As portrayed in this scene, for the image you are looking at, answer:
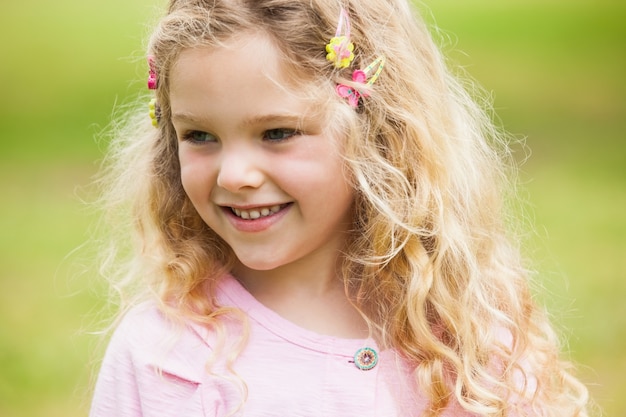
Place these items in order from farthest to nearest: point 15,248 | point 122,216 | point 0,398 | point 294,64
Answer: point 15,248, point 0,398, point 122,216, point 294,64

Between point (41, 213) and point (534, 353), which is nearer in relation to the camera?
point (534, 353)

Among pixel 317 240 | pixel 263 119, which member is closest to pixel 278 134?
pixel 263 119

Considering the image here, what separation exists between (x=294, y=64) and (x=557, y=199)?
4.58m

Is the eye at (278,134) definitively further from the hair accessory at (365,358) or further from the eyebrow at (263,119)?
the hair accessory at (365,358)

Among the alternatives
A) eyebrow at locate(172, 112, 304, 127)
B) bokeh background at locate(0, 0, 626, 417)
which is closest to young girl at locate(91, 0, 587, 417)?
eyebrow at locate(172, 112, 304, 127)

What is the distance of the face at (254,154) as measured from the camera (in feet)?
7.14

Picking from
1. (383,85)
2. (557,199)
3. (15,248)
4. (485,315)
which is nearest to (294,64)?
(383,85)

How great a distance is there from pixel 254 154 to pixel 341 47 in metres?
0.32

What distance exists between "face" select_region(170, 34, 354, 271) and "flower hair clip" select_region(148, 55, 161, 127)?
15 centimetres

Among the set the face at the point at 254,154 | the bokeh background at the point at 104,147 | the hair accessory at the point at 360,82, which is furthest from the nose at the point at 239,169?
the bokeh background at the point at 104,147

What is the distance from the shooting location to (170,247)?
8.48 ft

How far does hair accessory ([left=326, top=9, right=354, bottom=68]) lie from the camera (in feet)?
7.57

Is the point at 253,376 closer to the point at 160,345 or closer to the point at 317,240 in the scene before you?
the point at 160,345

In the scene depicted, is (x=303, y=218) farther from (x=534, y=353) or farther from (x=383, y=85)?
(x=534, y=353)
